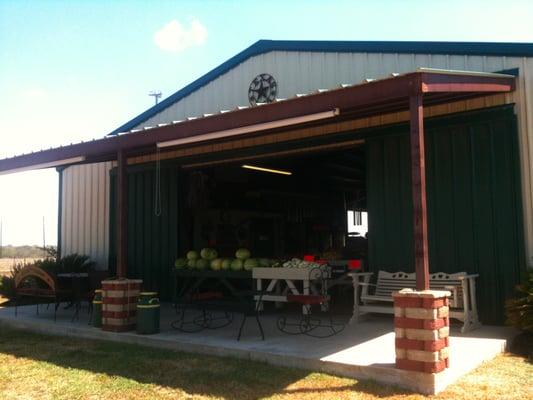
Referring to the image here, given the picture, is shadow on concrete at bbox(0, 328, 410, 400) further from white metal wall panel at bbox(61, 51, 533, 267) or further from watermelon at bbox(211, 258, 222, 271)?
white metal wall panel at bbox(61, 51, 533, 267)

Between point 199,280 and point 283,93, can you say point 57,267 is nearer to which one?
point 199,280

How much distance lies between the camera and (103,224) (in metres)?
12.6

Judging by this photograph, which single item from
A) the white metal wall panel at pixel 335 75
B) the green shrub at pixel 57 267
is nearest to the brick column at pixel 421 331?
the white metal wall panel at pixel 335 75

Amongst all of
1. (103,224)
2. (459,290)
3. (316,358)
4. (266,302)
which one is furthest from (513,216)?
(103,224)

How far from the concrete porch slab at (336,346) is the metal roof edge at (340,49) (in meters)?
3.67

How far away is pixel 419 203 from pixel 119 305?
435 cm

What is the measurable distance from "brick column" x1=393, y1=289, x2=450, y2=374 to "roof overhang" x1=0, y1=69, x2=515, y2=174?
195 centimetres

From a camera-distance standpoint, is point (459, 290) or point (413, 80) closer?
point (413, 80)

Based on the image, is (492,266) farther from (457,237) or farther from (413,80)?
(413,80)

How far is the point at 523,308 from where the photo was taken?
21.4 ft

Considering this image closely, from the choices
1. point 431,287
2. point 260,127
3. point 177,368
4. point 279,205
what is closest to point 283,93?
point 260,127

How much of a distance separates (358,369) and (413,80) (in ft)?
9.11

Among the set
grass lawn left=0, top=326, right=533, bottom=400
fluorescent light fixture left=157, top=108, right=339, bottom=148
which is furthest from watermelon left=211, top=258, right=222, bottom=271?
grass lawn left=0, top=326, right=533, bottom=400

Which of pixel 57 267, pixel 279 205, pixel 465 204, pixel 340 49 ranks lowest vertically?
pixel 57 267
